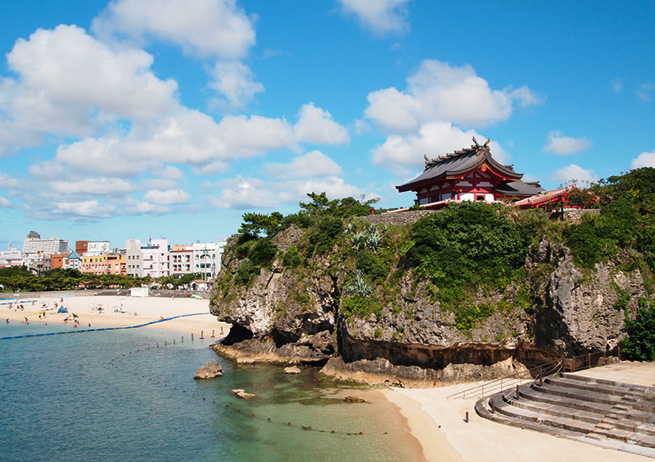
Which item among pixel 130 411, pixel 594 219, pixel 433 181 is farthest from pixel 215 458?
pixel 433 181

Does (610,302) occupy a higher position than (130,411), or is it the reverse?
(610,302)

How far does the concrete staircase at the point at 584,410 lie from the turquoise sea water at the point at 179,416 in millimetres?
5124

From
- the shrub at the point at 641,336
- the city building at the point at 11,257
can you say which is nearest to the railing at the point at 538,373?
the shrub at the point at 641,336

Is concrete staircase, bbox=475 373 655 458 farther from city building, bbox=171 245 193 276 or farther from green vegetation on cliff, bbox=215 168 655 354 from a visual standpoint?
city building, bbox=171 245 193 276

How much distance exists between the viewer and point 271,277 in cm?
4078

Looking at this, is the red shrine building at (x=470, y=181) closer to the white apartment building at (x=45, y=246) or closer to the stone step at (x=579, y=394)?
the stone step at (x=579, y=394)

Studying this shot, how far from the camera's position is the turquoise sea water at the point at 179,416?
21.5 m

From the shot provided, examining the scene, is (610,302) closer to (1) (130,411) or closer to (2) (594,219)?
(2) (594,219)

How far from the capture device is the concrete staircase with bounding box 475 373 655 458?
1895 cm

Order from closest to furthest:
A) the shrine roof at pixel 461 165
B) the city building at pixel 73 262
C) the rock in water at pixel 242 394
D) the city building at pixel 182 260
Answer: the rock in water at pixel 242 394
the shrine roof at pixel 461 165
the city building at pixel 182 260
the city building at pixel 73 262

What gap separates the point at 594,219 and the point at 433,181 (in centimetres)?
1427

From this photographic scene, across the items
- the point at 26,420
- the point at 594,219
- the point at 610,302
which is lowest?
the point at 26,420

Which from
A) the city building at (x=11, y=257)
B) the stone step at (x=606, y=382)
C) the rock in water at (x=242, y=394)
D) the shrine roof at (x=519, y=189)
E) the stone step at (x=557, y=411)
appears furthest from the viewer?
the city building at (x=11, y=257)

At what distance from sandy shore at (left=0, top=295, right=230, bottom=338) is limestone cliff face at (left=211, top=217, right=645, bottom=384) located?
22331 millimetres
